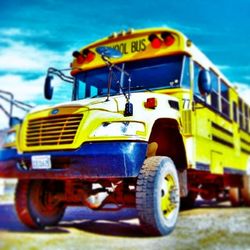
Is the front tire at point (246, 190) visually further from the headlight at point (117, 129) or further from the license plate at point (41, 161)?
the license plate at point (41, 161)

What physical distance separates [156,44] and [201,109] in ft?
3.20

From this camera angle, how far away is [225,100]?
19.2 ft

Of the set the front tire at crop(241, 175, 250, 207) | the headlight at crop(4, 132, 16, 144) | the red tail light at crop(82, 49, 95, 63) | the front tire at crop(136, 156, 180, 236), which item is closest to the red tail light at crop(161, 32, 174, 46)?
the red tail light at crop(82, 49, 95, 63)

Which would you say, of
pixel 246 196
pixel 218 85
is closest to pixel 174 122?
pixel 218 85

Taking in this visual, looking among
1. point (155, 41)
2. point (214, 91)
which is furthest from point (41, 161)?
point (214, 91)

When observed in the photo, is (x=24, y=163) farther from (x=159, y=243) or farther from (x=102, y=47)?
(x=102, y=47)

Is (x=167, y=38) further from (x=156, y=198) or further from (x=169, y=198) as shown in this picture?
(x=156, y=198)

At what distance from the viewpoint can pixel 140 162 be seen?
3.04 m

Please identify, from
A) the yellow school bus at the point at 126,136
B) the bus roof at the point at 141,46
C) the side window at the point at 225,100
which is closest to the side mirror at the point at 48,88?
the yellow school bus at the point at 126,136

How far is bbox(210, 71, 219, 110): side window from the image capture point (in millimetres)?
5191

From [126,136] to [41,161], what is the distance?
2.57ft

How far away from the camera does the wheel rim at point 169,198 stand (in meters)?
3.31

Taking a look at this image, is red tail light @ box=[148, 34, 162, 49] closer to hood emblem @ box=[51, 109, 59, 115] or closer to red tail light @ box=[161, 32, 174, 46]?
red tail light @ box=[161, 32, 174, 46]

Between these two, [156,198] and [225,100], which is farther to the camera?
[225,100]
